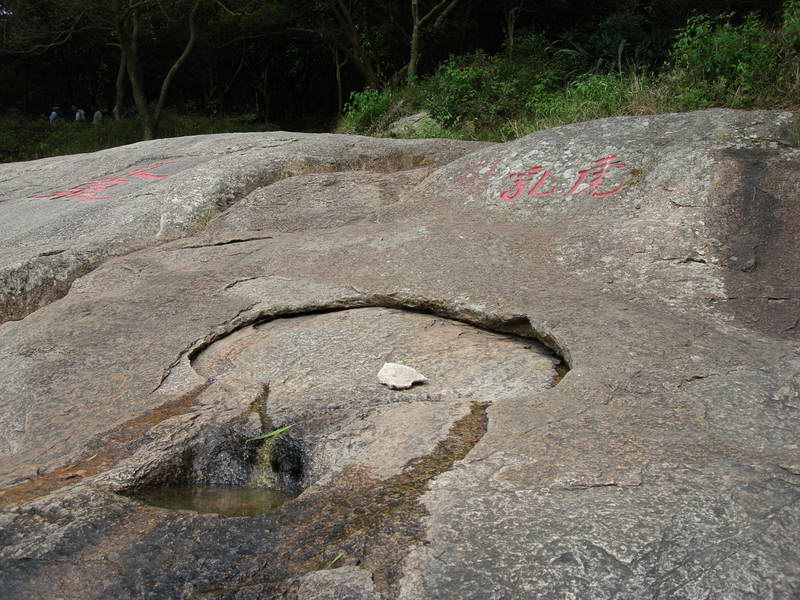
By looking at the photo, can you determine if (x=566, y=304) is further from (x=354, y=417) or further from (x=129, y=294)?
(x=129, y=294)

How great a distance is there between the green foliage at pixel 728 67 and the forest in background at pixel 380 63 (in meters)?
0.02

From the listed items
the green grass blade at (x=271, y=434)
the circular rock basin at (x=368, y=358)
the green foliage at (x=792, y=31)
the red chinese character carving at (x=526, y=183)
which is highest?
the green foliage at (x=792, y=31)

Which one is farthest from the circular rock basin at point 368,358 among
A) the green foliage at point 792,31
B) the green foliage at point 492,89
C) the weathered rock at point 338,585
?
the green foliage at point 492,89

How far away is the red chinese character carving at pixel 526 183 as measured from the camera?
4316 mm

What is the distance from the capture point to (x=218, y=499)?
2.33m

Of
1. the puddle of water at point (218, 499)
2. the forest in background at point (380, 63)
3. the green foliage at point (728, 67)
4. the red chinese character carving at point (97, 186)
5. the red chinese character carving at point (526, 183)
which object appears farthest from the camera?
the forest in background at point (380, 63)

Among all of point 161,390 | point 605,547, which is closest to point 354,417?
point 161,390

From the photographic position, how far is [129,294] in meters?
3.68

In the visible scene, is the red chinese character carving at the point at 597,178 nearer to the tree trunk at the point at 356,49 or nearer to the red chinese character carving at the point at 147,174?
the red chinese character carving at the point at 147,174

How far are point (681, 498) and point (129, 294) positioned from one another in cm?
284

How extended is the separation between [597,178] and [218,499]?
2858mm

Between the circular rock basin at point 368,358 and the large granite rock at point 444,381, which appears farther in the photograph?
the circular rock basin at point 368,358

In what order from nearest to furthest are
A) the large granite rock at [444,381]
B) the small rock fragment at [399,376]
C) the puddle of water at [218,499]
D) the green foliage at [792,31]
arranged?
the large granite rock at [444,381]
the puddle of water at [218,499]
the small rock fragment at [399,376]
the green foliage at [792,31]

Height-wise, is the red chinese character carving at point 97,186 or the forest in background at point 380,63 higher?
the forest in background at point 380,63
